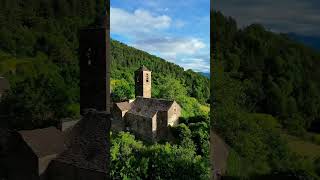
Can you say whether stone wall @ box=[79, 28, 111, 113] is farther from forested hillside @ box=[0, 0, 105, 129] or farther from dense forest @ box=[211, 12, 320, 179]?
dense forest @ box=[211, 12, 320, 179]

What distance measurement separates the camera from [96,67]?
7.00 meters

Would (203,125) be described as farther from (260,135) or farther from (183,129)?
(260,135)

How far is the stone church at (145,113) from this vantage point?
578cm

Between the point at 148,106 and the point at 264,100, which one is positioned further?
the point at 264,100

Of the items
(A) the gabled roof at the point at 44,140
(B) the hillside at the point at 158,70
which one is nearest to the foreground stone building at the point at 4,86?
(A) the gabled roof at the point at 44,140

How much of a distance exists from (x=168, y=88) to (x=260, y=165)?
2.18 meters

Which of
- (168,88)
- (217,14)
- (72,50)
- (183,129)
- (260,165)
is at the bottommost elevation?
(260,165)

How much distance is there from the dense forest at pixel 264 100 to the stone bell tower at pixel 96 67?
1358mm

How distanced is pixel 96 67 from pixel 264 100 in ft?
7.71

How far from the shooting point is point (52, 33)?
28.3ft

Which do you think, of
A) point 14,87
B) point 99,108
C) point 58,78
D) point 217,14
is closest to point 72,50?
point 58,78

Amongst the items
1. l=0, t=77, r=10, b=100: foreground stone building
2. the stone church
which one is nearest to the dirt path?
the stone church

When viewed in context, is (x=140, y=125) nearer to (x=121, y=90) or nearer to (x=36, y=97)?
(x=121, y=90)

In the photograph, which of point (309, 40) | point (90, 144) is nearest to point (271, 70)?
point (309, 40)
